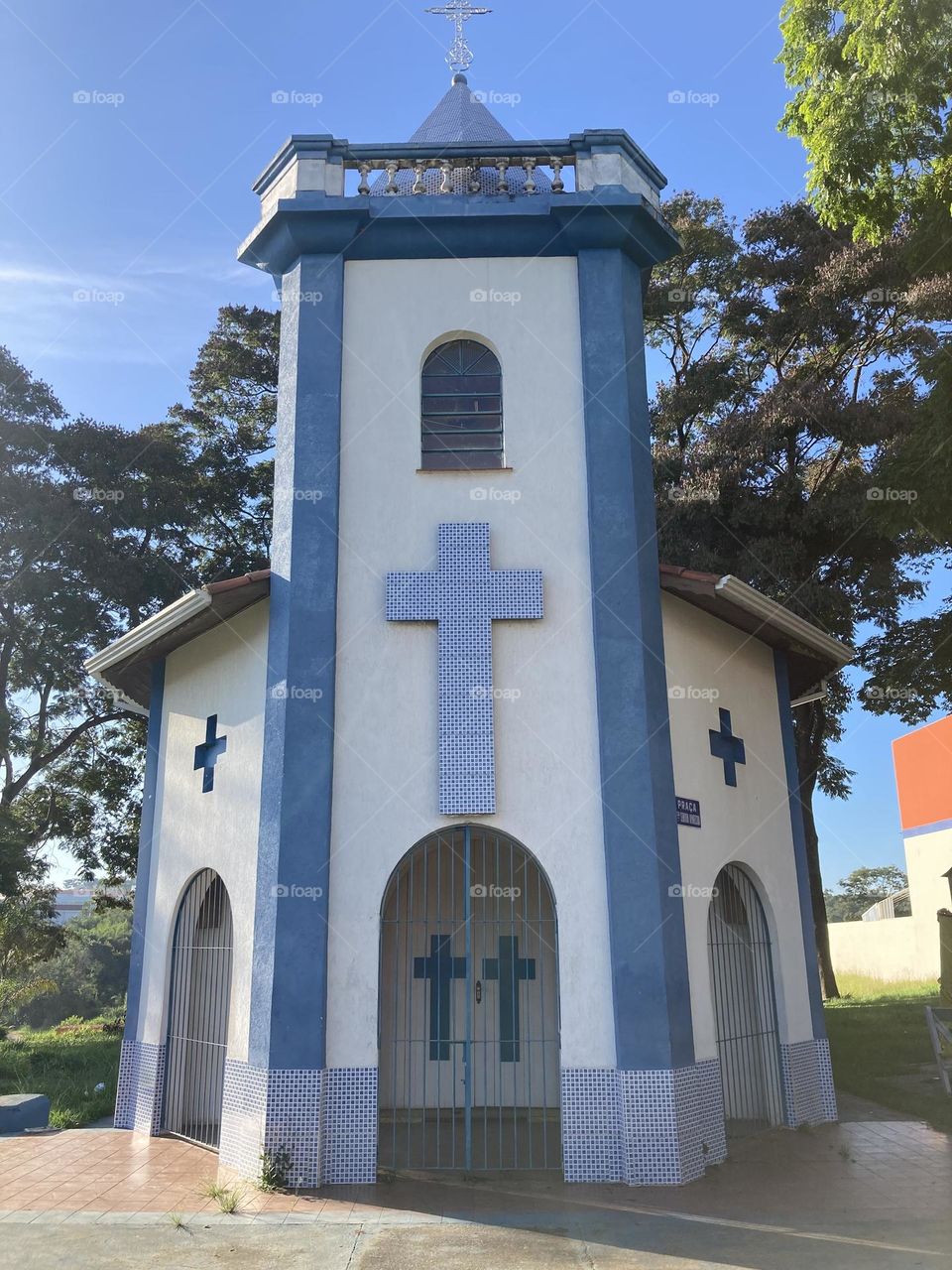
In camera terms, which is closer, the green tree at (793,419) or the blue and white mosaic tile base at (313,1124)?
the blue and white mosaic tile base at (313,1124)

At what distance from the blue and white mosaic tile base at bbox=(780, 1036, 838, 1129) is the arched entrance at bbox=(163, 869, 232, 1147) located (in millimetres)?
5417

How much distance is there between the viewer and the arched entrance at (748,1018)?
10281 millimetres

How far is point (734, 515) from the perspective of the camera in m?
18.4

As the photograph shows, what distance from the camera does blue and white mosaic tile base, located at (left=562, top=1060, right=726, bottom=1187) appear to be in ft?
26.6

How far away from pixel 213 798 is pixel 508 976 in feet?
12.4

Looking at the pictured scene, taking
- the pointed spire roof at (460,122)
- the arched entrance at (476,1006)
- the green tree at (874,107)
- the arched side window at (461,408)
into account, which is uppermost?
the pointed spire roof at (460,122)

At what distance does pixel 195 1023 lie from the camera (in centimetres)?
1070

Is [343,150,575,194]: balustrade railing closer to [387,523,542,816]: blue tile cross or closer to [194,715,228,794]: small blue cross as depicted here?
[387,523,542,816]: blue tile cross

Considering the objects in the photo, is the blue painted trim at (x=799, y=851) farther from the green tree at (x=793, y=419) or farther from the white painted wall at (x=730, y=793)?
the green tree at (x=793, y=419)

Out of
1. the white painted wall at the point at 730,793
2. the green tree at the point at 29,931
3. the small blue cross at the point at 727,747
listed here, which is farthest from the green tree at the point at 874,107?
the green tree at the point at 29,931

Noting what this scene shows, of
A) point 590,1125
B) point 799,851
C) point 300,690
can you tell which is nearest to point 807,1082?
point 799,851

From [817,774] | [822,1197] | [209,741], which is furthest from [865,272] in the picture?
[822,1197]

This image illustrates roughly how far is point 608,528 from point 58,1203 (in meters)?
6.77

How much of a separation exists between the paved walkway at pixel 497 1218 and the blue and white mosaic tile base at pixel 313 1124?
0.69 feet
